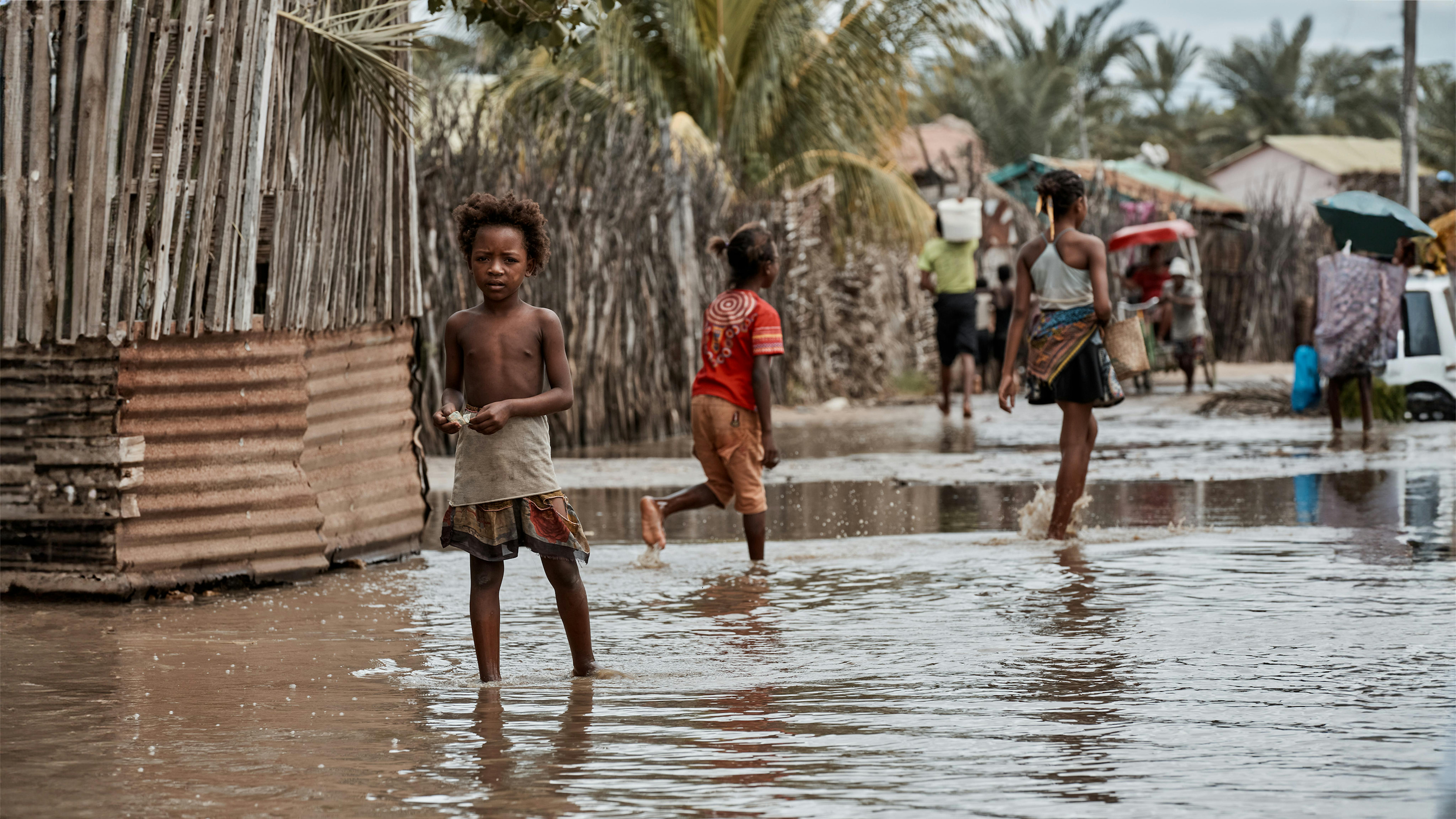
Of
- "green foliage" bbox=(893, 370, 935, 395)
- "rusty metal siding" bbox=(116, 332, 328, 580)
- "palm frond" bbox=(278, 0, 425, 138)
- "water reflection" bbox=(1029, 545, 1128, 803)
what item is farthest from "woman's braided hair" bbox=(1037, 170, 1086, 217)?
"green foliage" bbox=(893, 370, 935, 395)

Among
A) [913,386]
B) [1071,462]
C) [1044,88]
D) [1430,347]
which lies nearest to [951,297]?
[1430,347]

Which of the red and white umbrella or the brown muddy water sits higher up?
the red and white umbrella

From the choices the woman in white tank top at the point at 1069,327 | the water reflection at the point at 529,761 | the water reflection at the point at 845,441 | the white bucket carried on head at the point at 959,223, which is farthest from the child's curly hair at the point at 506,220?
the white bucket carried on head at the point at 959,223

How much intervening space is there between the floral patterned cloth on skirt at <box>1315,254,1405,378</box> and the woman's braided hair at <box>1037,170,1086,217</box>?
232 inches

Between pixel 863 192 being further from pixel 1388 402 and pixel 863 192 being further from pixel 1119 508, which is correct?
pixel 1119 508

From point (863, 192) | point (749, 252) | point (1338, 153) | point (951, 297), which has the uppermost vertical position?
point (1338, 153)

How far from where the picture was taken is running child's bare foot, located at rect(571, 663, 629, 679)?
16.3ft

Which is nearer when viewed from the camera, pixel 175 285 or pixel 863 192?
pixel 175 285

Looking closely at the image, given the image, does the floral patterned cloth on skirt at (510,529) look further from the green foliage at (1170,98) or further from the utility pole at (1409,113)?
the green foliage at (1170,98)

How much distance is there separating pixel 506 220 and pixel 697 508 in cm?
297

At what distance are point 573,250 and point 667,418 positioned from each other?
2104 mm

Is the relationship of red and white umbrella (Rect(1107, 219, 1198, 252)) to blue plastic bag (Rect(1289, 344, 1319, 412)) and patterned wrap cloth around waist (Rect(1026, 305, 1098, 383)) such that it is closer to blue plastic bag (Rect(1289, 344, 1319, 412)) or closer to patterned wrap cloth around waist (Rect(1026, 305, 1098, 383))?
blue plastic bag (Rect(1289, 344, 1319, 412))

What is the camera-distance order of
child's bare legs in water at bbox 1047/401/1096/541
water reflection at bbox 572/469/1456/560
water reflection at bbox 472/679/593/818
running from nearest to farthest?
water reflection at bbox 472/679/593/818, child's bare legs in water at bbox 1047/401/1096/541, water reflection at bbox 572/469/1456/560

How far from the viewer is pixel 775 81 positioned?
20.8 meters
